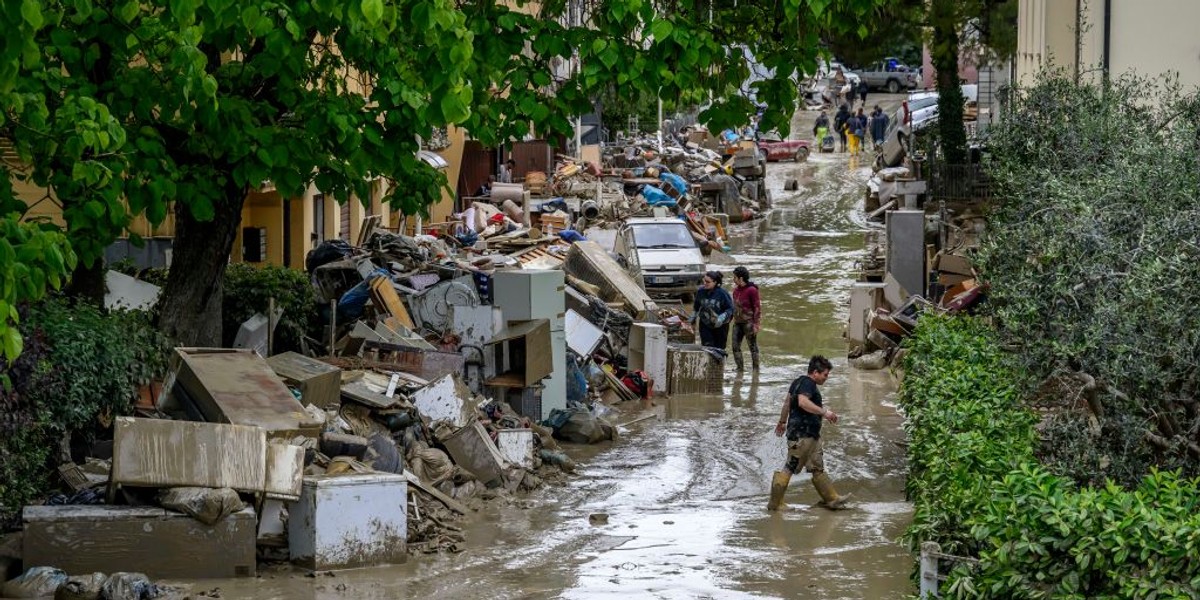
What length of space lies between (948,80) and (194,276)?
75.5 feet

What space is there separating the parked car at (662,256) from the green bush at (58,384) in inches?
632

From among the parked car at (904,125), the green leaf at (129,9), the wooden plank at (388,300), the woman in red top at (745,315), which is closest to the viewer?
the green leaf at (129,9)

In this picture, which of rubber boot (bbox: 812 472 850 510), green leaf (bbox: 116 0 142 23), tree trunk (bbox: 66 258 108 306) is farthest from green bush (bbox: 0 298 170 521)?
rubber boot (bbox: 812 472 850 510)

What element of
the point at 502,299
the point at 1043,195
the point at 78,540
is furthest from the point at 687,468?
the point at 78,540

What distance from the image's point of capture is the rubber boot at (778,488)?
1399 cm

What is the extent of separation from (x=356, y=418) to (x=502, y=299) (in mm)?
3182

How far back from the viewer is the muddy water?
1141 centimetres

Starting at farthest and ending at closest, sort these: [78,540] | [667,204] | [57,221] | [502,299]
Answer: [667,204] → [57,221] → [502,299] → [78,540]

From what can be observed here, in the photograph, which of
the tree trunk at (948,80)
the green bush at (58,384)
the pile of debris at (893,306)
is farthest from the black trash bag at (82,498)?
the tree trunk at (948,80)

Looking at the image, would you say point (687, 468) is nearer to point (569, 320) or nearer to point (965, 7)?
point (569, 320)

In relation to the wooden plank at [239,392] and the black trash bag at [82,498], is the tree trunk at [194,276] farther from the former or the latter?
the black trash bag at [82,498]

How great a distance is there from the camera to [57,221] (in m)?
18.6

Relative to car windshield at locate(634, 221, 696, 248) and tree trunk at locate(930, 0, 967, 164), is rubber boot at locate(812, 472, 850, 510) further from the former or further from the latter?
tree trunk at locate(930, 0, 967, 164)

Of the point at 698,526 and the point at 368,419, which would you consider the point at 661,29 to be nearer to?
the point at 698,526
